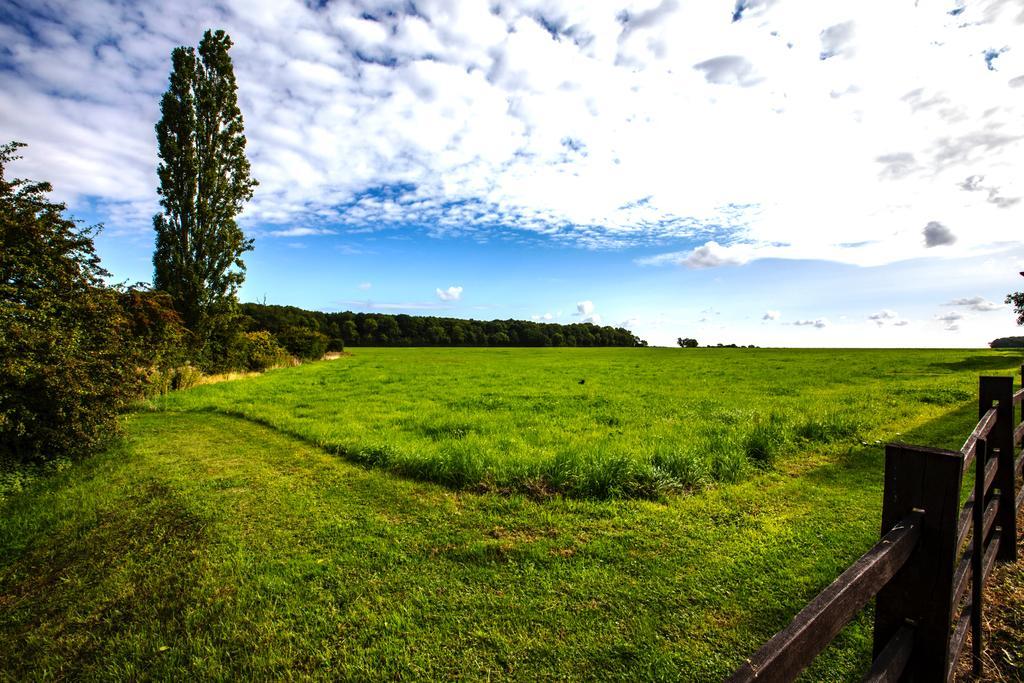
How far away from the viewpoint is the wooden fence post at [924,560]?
6.73 ft

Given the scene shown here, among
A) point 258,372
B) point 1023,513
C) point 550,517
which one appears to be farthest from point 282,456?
point 258,372

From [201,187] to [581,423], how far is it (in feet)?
80.2

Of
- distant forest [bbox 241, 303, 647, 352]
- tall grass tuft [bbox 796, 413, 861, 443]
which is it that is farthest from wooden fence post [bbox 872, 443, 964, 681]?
distant forest [bbox 241, 303, 647, 352]

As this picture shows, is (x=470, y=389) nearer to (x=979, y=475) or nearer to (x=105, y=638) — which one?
(x=105, y=638)

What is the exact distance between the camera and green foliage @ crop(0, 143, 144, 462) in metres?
8.05

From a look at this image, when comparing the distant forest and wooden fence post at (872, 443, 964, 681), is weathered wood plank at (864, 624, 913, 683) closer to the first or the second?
wooden fence post at (872, 443, 964, 681)

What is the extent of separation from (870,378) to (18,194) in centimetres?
3112

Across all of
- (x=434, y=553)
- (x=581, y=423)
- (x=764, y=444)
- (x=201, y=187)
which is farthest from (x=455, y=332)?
(x=434, y=553)

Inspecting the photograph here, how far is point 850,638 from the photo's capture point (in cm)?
359

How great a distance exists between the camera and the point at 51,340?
27.7 ft

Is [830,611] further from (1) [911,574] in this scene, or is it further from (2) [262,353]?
(2) [262,353]

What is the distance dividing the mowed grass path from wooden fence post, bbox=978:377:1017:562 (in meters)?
3.06

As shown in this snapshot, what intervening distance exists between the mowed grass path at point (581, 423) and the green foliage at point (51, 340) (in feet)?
11.8

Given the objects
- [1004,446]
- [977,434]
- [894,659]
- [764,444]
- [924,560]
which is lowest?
[764,444]
